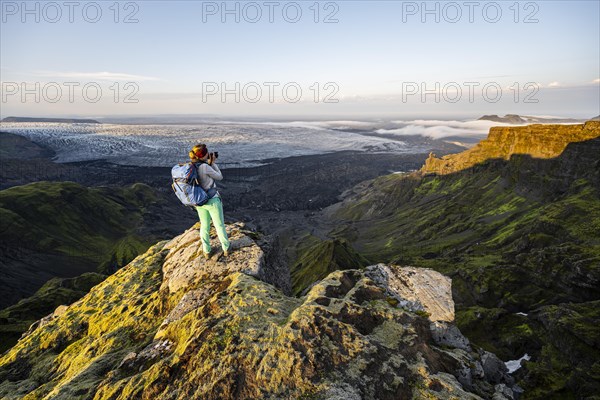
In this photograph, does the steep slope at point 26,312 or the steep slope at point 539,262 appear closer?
the steep slope at point 539,262

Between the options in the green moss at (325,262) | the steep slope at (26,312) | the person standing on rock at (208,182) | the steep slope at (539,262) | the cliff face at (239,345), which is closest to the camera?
the cliff face at (239,345)

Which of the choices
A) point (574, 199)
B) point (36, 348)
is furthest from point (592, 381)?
point (574, 199)

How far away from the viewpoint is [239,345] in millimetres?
10094

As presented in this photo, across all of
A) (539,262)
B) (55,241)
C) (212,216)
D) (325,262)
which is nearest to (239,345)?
(212,216)

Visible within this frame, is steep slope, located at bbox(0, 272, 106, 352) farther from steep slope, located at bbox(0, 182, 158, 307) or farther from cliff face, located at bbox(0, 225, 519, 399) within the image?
cliff face, located at bbox(0, 225, 519, 399)

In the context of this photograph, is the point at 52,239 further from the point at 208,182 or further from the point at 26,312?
the point at 208,182

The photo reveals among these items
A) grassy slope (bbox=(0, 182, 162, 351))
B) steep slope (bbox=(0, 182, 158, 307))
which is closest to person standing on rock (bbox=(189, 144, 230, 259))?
grassy slope (bbox=(0, 182, 162, 351))

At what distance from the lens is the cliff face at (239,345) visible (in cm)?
934

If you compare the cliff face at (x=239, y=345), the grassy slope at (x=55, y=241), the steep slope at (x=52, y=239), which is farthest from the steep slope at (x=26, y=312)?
→ the cliff face at (x=239, y=345)

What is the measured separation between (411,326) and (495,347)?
234ft

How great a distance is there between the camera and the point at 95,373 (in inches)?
452

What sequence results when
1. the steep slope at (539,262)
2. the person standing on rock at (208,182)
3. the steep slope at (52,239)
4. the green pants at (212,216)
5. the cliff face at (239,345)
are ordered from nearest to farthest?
1. the cliff face at (239,345)
2. the person standing on rock at (208,182)
3. the green pants at (212,216)
4. the steep slope at (539,262)
5. the steep slope at (52,239)

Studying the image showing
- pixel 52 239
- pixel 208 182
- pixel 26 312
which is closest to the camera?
pixel 208 182

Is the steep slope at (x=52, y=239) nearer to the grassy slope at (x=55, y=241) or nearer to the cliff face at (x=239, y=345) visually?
the grassy slope at (x=55, y=241)
